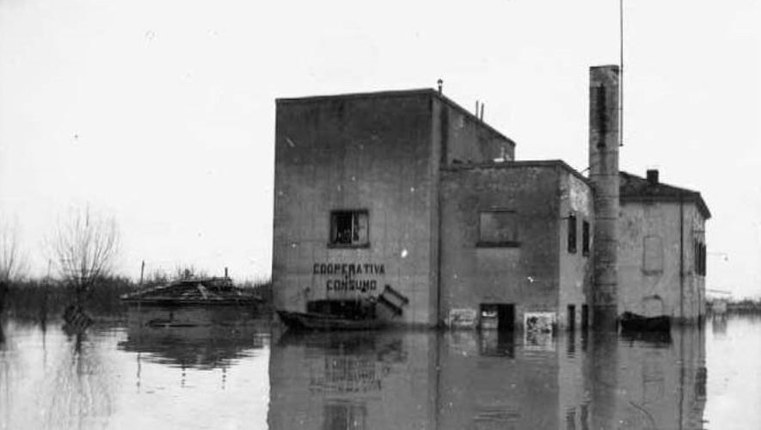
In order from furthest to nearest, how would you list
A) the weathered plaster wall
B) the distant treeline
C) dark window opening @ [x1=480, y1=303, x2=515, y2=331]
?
the weathered plaster wall → dark window opening @ [x1=480, y1=303, x2=515, y2=331] → the distant treeline

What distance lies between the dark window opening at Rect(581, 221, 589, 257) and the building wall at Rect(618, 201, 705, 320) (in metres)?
9.20

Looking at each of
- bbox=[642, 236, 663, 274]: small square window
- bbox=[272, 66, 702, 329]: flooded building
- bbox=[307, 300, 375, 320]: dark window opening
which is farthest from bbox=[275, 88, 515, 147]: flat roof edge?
bbox=[642, 236, 663, 274]: small square window

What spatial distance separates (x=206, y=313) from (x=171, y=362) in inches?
768

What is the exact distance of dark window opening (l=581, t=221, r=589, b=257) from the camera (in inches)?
1457

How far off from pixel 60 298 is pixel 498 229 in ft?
54.2

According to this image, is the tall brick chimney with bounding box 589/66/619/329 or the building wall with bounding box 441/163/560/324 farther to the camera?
the tall brick chimney with bounding box 589/66/619/329

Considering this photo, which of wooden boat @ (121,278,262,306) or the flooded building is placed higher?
the flooded building

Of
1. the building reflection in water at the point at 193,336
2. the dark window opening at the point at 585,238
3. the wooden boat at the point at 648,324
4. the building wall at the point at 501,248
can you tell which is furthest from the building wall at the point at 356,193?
the wooden boat at the point at 648,324

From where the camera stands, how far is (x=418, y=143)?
3416cm

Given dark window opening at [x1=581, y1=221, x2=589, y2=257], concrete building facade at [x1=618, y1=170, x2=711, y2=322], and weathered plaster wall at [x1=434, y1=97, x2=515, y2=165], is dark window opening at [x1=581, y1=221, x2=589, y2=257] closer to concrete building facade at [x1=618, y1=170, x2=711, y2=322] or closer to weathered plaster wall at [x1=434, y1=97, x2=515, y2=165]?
weathered plaster wall at [x1=434, y1=97, x2=515, y2=165]

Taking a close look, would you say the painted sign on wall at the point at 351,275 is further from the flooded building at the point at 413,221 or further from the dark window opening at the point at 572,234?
the dark window opening at the point at 572,234

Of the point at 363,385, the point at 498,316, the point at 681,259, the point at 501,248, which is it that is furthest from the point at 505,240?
the point at 363,385

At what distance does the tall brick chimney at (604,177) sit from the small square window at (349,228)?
1032 centimetres

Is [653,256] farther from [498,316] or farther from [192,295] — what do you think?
[192,295]
